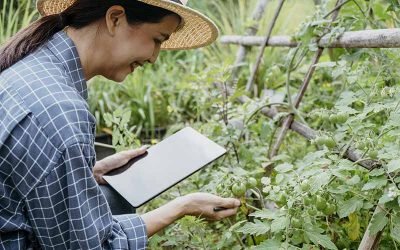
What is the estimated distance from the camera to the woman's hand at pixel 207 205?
1798mm

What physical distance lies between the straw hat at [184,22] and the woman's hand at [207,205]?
552 mm

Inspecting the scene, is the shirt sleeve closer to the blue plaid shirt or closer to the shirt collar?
the blue plaid shirt

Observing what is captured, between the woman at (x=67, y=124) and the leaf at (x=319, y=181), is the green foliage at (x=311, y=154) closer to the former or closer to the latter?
the leaf at (x=319, y=181)

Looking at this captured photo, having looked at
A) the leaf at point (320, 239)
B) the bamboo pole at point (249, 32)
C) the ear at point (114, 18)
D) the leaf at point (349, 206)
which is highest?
the ear at point (114, 18)

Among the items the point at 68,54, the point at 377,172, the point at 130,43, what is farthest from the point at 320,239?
the point at 68,54

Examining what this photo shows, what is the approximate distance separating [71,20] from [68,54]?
0.12m

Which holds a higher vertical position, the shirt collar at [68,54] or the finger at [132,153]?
the shirt collar at [68,54]

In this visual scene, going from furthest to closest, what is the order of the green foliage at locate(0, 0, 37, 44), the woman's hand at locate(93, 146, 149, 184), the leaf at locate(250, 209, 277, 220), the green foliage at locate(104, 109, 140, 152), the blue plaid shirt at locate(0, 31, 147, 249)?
1. the green foliage at locate(0, 0, 37, 44)
2. the green foliage at locate(104, 109, 140, 152)
3. the woman's hand at locate(93, 146, 149, 184)
4. the leaf at locate(250, 209, 277, 220)
5. the blue plaid shirt at locate(0, 31, 147, 249)

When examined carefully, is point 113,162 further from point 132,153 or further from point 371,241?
point 371,241

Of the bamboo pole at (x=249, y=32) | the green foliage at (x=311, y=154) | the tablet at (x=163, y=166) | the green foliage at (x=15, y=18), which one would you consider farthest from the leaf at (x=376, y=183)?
the green foliage at (x=15, y=18)

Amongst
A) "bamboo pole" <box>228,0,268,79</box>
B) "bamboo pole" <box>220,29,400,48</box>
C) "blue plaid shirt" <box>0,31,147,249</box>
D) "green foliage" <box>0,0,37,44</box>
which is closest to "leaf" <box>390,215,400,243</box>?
"bamboo pole" <box>220,29,400,48</box>

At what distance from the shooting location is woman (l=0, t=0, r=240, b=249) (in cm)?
143

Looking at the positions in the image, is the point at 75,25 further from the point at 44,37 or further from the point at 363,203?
the point at 363,203

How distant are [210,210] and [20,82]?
2.30ft
